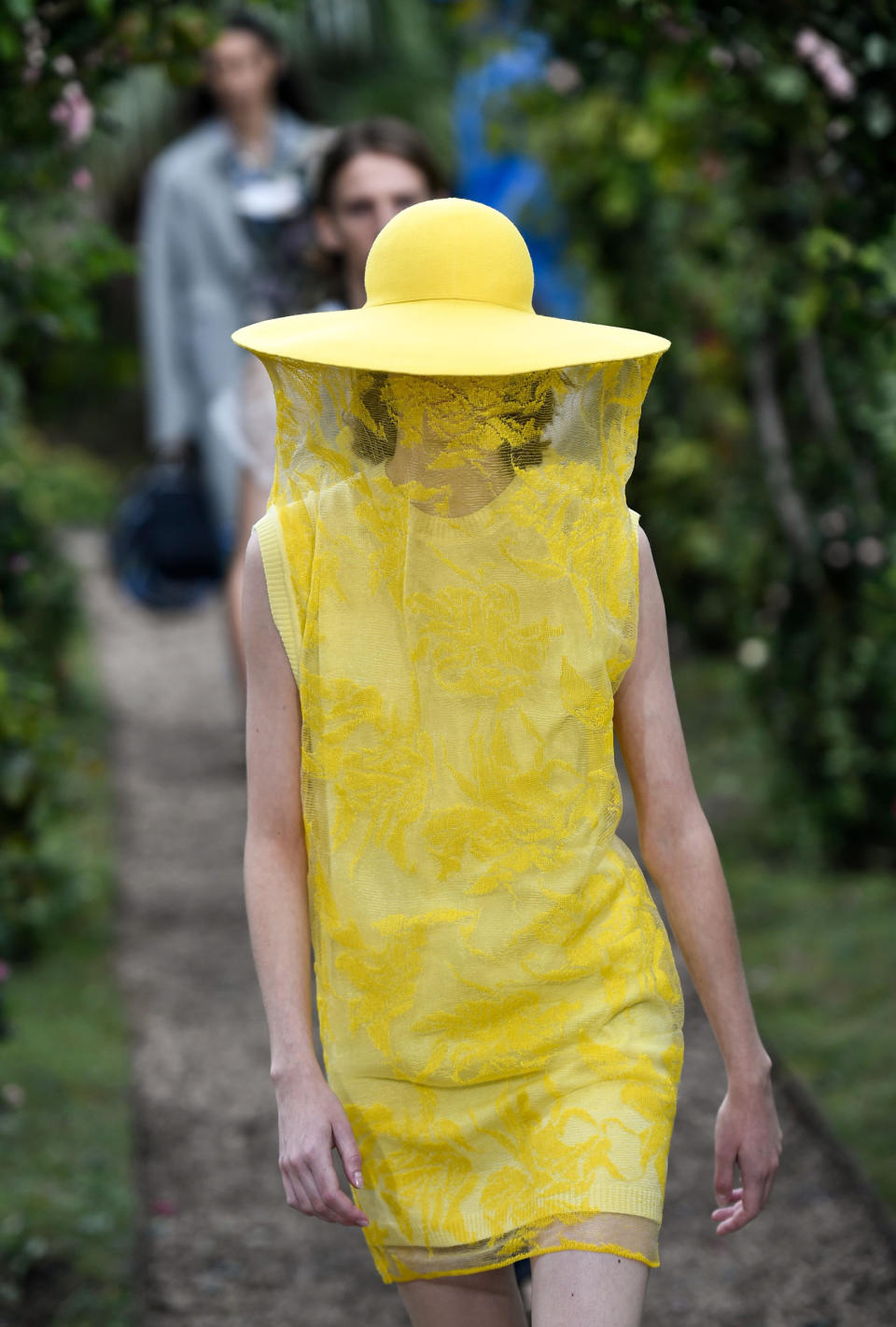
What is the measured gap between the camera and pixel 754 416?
5504 mm

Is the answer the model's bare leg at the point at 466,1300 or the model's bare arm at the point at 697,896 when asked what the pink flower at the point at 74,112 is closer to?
the model's bare arm at the point at 697,896

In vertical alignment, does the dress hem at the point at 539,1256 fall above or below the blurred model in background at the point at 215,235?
below

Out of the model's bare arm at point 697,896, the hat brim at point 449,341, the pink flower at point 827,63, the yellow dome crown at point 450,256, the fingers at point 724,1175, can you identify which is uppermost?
the pink flower at point 827,63

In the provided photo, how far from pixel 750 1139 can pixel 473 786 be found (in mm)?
528

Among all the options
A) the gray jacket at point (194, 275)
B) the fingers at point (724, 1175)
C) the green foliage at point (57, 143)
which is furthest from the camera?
the gray jacket at point (194, 275)

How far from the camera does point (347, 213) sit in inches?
141

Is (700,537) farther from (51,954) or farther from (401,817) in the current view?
(401,817)

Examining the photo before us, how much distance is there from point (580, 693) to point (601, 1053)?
1.32 ft

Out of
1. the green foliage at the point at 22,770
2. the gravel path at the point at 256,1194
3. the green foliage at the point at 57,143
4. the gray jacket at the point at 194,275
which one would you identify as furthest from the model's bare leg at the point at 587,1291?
the gray jacket at the point at 194,275

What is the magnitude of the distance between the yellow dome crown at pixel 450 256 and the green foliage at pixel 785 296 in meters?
1.16

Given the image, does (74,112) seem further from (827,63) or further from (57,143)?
(827,63)

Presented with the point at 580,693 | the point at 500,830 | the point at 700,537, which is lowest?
the point at 700,537

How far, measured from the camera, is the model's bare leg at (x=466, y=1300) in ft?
6.17

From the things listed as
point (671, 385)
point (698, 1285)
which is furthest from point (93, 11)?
point (671, 385)
